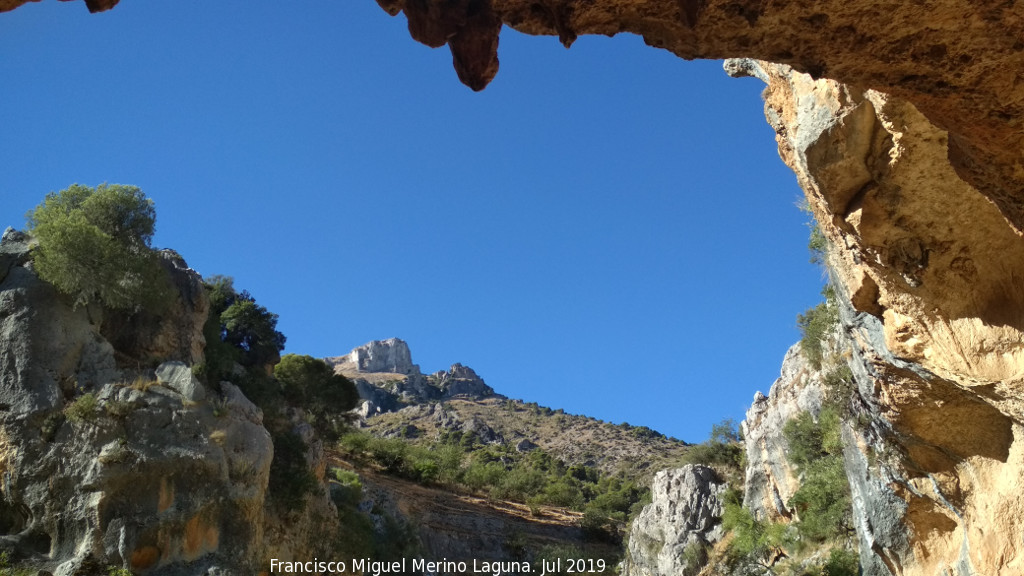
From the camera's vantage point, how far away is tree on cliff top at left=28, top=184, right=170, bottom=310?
22016mm

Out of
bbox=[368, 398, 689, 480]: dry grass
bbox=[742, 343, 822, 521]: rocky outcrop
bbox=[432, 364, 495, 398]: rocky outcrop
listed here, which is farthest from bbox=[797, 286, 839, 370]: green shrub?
bbox=[432, 364, 495, 398]: rocky outcrop

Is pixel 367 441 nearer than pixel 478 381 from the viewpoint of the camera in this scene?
Yes

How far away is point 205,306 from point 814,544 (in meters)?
24.1

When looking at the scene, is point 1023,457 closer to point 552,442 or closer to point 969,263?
point 969,263

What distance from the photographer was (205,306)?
26.8 m

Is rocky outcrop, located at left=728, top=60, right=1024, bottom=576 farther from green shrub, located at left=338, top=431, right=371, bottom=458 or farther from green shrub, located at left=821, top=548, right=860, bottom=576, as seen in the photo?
green shrub, located at left=338, top=431, right=371, bottom=458

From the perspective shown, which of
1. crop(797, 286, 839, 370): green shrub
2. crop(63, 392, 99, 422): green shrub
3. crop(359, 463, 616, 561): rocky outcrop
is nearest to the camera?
crop(63, 392, 99, 422): green shrub

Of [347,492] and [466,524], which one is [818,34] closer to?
[347,492]

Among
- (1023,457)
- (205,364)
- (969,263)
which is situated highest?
(205,364)

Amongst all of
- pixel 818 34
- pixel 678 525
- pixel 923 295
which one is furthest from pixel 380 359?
pixel 818 34

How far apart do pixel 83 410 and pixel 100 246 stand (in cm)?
632

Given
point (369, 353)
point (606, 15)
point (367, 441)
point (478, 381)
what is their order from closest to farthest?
point (606, 15) < point (367, 441) < point (478, 381) < point (369, 353)

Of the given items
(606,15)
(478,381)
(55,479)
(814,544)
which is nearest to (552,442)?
(478,381)

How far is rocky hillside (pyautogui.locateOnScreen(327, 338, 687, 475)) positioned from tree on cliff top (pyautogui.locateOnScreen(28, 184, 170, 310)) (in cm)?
4611
